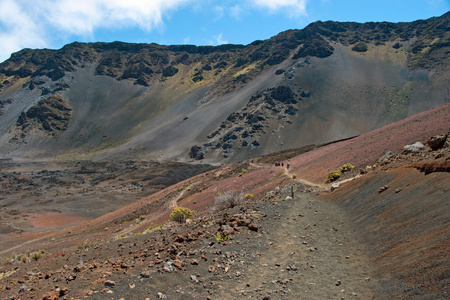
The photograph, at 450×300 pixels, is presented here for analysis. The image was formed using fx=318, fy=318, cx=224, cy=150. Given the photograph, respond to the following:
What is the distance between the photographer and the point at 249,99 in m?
136

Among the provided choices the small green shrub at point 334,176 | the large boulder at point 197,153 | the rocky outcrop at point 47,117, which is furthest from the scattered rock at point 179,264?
the rocky outcrop at point 47,117

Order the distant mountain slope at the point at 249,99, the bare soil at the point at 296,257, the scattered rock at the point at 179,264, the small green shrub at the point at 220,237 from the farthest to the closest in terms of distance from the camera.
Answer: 1. the distant mountain slope at the point at 249,99
2. the small green shrub at the point at 220,237
3. the scattered rock at the point at 179,264
4. the bare soil at the point at 296,257

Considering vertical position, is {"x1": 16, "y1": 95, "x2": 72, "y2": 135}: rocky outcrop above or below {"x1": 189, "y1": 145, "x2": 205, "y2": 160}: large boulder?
above

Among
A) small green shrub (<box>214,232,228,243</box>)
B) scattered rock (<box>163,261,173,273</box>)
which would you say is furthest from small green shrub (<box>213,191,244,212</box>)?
scattered rock (<box>163,261,173,273</box>)

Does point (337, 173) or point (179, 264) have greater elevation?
point (337, 173)

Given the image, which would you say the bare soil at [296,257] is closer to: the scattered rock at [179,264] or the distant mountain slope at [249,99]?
the scattered rock at [179,264]

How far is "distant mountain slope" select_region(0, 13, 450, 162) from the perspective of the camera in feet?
375

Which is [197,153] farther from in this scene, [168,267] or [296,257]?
[168,267]

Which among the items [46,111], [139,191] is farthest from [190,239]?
[46,111]

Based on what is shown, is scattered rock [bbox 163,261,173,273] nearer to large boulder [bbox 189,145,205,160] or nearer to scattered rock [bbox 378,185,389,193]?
scattered rock [bbox 378,185,389,193]

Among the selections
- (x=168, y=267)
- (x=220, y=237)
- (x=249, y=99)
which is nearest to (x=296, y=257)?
(x=220, y=237)

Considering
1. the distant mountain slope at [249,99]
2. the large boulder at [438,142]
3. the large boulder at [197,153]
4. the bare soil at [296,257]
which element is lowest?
the bare soil at [296,257]

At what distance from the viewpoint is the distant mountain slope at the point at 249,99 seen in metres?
114

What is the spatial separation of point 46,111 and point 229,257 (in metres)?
181
